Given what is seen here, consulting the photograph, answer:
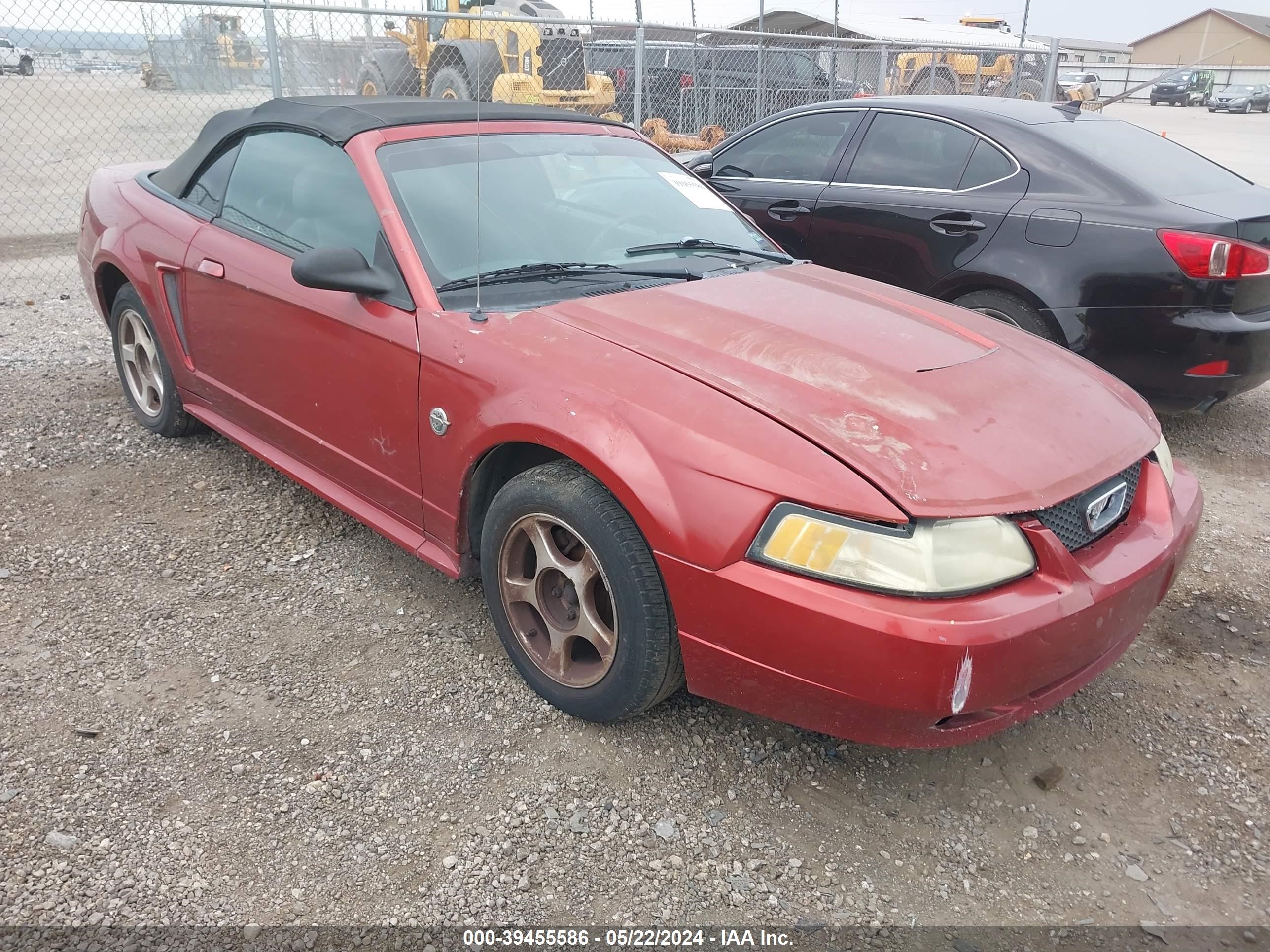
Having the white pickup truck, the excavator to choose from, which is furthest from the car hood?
the excavator

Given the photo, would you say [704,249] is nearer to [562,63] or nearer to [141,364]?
[141,364]

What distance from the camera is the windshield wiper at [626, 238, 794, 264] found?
316cm

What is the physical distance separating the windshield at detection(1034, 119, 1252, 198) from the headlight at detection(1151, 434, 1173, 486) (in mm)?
2361

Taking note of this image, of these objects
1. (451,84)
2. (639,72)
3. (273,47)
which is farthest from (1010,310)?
(451,84)

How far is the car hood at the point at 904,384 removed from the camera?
209 centimetres

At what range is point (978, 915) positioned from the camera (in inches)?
81.2

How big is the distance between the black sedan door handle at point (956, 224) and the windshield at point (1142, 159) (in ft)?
1.72

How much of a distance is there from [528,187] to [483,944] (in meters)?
2.25

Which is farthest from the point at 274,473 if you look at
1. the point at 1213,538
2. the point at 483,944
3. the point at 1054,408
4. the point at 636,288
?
the point at 1213,538

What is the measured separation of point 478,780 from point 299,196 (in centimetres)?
209

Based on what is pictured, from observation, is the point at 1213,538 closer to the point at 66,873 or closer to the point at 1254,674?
the point at 1254,674

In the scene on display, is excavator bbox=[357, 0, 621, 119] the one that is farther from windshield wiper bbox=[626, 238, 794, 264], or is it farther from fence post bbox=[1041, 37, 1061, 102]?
windshield wiper bbox=[626, 238, 794, 264]

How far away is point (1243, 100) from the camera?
1268 inches

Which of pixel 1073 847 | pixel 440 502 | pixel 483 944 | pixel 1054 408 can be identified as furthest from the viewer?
pixel 440 502
